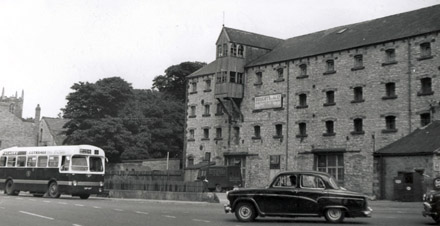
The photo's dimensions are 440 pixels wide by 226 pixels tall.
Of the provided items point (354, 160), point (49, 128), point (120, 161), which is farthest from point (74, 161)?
point (49, 128)

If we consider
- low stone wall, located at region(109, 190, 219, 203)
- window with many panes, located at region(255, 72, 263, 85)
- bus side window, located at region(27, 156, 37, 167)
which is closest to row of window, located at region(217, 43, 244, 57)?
window with many panes, located at region(255, 72, 263, 85)

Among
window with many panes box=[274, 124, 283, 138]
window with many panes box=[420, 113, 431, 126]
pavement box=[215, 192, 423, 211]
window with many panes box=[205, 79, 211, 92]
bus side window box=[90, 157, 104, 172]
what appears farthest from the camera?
window with many panes box=[205, 79, 211, 92]

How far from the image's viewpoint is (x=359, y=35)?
43.6 meters

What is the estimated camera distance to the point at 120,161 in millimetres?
61938

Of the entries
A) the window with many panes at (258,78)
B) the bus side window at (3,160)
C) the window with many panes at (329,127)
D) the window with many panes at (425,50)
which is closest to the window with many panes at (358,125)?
the window with many panes at (329,127)

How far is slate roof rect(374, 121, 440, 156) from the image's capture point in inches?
1262

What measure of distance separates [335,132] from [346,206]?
1091 inches

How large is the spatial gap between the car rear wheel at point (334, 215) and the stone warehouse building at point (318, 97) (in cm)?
2124

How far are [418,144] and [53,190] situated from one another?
75.9 ft

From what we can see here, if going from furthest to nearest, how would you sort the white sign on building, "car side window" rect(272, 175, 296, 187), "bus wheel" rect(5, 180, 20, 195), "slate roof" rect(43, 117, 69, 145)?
"slate roof" rect(43, 117, 69, 145)
the white sign on building
"bus wheel" rect(5, 180, 20, 195)
"car side window" rect(272, 175, 296, 187)

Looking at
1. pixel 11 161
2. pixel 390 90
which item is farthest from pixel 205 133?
pixel 11 161

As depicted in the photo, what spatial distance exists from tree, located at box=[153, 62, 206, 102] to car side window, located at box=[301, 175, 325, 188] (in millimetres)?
61766

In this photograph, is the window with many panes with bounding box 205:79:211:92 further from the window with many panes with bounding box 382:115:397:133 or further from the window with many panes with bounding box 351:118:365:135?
the window with many panes with bounding box 382:115:397:133

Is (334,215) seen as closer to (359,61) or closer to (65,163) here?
(65,163)
